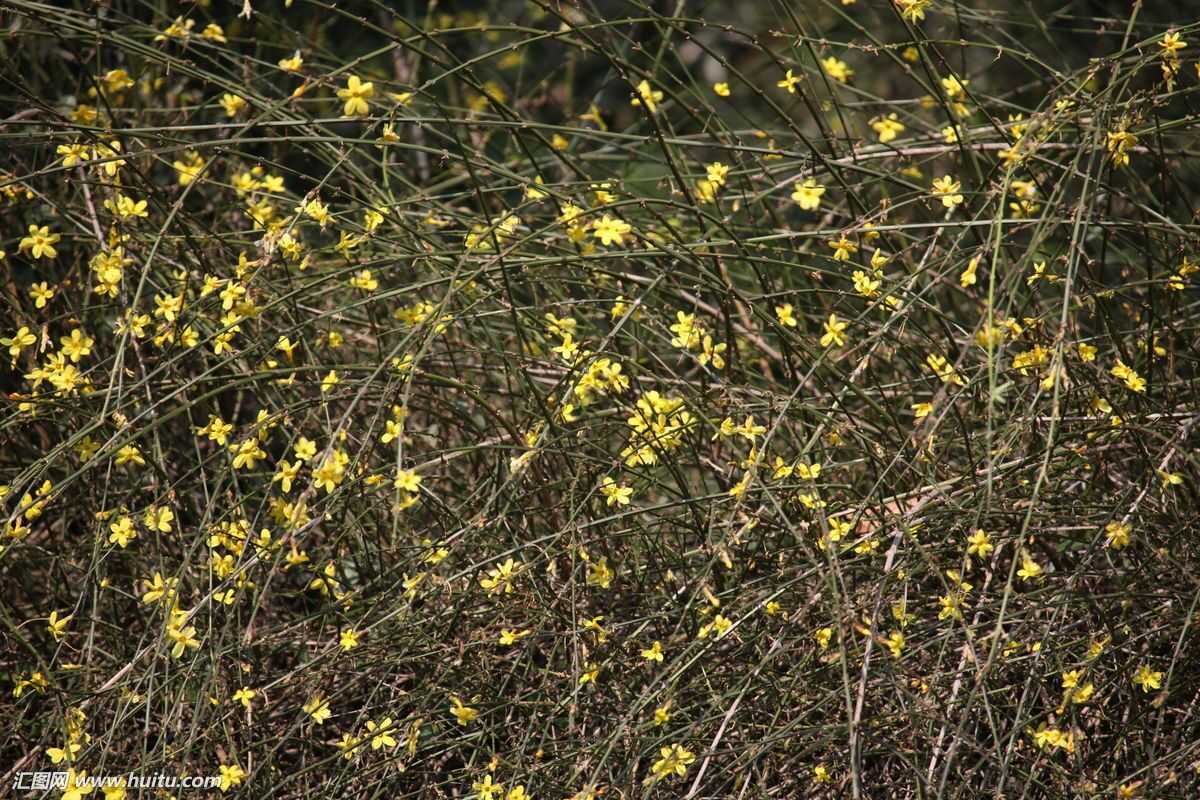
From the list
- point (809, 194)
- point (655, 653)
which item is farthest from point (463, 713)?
point (809, 194)

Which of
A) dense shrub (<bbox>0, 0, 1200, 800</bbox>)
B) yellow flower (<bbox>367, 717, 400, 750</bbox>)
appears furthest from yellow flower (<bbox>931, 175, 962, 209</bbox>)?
yellow flower (<bbox>367, 717, 400, 750</bbox>)

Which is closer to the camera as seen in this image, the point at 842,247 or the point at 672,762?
the point at 672,762

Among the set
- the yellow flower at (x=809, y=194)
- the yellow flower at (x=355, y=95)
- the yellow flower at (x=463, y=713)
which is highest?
the yellow flower at (x=355, y=95)

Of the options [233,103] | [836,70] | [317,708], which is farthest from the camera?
[836,70]

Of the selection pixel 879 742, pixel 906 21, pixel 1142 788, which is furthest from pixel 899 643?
pixel 906 21

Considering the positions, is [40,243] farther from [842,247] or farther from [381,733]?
[842,247]

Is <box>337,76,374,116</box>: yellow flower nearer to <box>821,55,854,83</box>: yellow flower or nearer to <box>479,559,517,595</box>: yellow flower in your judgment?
<box>479,559,517,595</box>: yellow flower

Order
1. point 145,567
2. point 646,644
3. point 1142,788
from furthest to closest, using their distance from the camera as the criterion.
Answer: point 145,567 → point 646,644 → point 1142,788

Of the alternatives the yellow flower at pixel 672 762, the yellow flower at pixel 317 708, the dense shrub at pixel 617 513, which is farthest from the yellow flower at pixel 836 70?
the yellow flower at pixel 317 708

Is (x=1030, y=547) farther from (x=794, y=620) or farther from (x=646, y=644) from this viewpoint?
(x=646, y=644)

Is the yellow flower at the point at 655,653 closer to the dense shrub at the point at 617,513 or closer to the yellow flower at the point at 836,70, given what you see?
the dense shrub at the point at 617,513

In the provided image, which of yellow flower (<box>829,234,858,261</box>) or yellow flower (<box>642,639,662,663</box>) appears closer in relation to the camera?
yellow flower (<box>642,639,662,663</box>)

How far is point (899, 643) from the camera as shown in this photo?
1775mm

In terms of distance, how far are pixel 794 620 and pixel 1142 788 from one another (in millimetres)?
514
